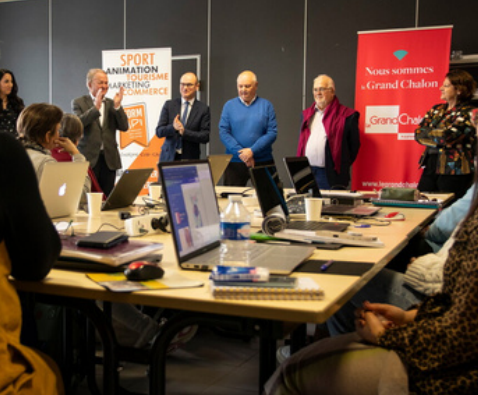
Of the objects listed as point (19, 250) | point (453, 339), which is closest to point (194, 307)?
point (19, 250)

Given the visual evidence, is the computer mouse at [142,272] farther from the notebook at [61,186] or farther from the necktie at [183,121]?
the necktie at [183,121]

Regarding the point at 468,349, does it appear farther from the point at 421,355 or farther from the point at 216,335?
the point at 216,335

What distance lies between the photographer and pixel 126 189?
3.32 m

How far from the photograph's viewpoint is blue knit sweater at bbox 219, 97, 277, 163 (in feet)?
18.8

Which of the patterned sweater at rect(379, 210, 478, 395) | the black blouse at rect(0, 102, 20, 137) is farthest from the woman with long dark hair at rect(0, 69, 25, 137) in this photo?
the patterned sweater at rect(379, 210, 478, 395)

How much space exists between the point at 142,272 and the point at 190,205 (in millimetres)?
351

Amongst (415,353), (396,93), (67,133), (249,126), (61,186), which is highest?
(396,93)

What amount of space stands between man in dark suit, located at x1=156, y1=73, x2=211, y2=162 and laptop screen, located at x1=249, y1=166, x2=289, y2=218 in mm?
3188

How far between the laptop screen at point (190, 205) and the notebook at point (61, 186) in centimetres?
92

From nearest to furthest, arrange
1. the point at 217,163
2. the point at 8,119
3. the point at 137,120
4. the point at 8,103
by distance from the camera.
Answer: the point at 217,163 < the point at 8,119 < the point at 8,103 < the point at 137,120

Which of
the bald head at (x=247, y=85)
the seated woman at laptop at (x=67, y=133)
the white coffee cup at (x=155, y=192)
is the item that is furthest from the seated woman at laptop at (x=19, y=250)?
the bald head at (x=247, y=85)

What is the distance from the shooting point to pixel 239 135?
5.79 m

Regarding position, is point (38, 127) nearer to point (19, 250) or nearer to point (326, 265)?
point (19, 250)

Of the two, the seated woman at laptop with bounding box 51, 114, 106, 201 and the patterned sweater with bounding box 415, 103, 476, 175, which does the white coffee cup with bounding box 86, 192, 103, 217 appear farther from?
the patterned sweater with bounding box 415, 103, 476, 175
